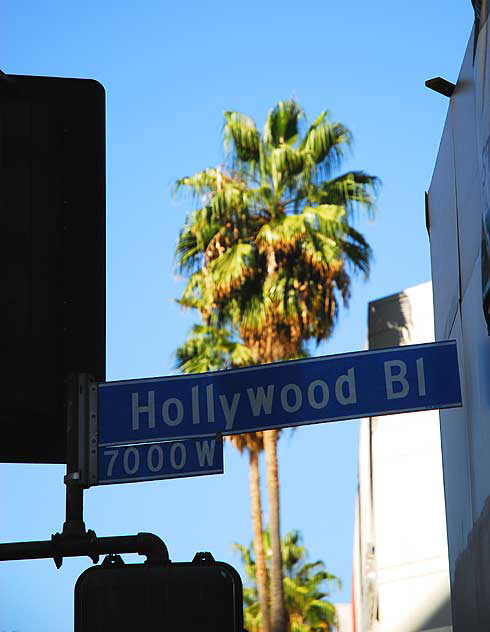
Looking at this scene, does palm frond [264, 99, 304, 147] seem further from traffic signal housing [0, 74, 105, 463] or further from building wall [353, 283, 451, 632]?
traffic signal housing [0, 74, 105, 463]

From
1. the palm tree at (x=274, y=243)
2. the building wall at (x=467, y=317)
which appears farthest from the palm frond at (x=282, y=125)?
the building wall at (x=467, y=317)

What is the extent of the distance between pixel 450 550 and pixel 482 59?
4496 mm

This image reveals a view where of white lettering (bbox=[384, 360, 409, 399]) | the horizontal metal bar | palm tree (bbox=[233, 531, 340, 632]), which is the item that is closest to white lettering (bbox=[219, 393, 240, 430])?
white lettering (bbox=[384, 360, 409, 399])

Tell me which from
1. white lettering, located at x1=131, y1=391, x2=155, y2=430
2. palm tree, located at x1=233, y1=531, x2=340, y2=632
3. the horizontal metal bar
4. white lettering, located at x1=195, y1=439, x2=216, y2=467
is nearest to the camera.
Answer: the horizontal metal bar

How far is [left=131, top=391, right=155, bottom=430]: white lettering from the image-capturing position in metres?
3.57

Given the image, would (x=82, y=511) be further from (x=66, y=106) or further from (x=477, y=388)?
(x=477, y=388)

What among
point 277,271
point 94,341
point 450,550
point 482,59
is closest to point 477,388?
point 482,59

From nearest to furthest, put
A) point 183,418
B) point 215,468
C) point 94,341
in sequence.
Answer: point 94,341 → point 183,418 → point 215,468

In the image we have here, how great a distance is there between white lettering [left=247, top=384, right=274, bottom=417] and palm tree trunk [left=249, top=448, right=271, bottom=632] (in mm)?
19902

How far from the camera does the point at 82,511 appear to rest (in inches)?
117

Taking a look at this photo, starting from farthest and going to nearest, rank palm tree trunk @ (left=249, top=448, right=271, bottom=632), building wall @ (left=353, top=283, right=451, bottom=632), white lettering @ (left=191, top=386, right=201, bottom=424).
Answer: palm tree trunk @ (left=249, top=448, right=271, bottom=632) < building wall @ (left=353, top=283, right=451, bottom=632) < white lettering @ (left=191, top=386, right=201, bottom=424)

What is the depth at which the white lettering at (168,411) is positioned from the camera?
12.1ft

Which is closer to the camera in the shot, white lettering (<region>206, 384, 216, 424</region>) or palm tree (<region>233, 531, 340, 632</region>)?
white lettering (<region>206, 384, 216, 424</region>)

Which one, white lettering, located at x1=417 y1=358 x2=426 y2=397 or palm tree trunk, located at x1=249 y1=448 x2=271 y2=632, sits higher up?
white lettering, located at x1=417 y1=358 x2=426 y2=397
